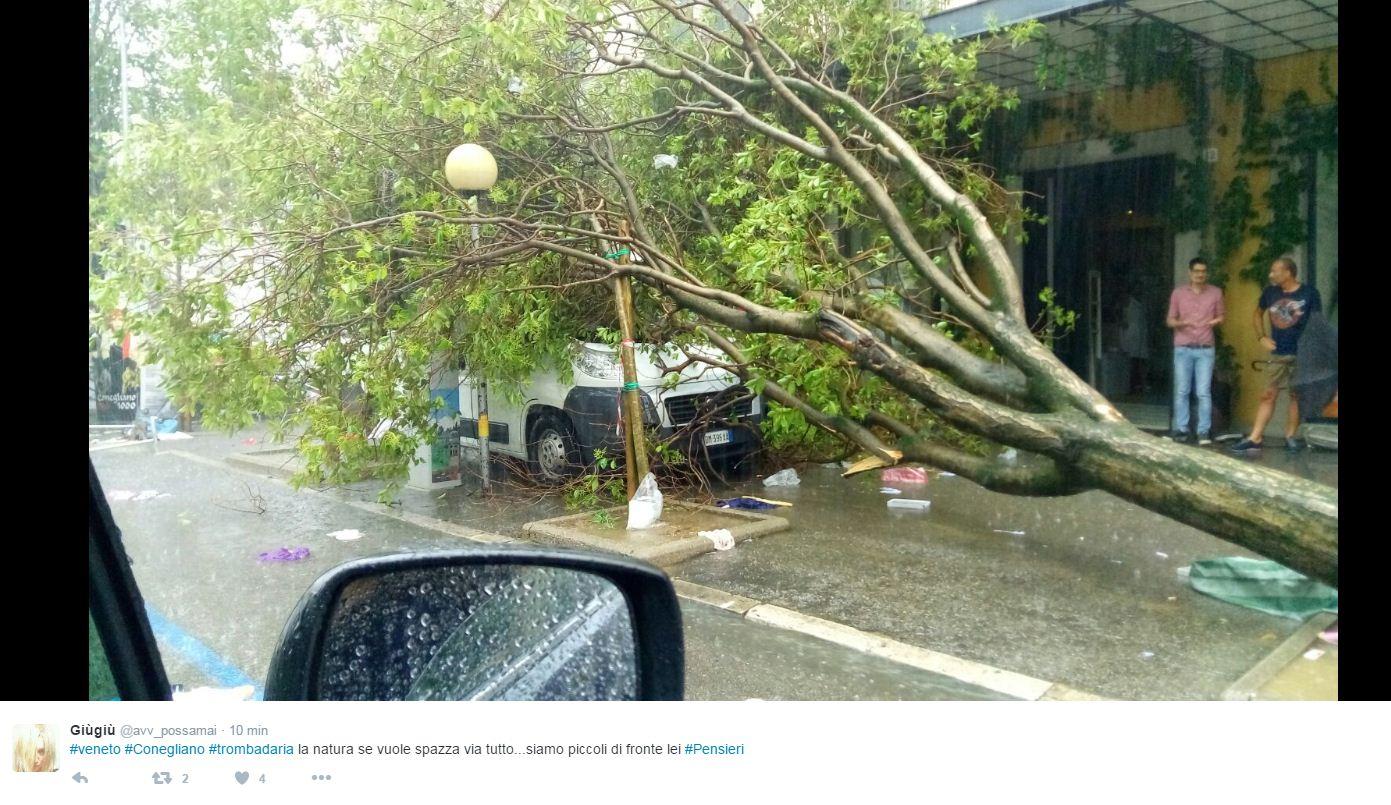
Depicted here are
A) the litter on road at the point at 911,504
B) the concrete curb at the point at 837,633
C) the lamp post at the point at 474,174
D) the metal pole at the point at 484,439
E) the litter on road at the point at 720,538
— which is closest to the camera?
the concrete curb at the point at 837,633

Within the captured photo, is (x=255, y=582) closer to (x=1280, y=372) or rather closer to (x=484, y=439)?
(x=484, y=439)

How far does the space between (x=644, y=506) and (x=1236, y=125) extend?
344 cm

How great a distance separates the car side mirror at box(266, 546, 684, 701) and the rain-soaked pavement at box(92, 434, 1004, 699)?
1.11 meters

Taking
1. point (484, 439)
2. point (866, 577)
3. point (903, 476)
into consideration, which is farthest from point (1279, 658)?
point (484, 439)

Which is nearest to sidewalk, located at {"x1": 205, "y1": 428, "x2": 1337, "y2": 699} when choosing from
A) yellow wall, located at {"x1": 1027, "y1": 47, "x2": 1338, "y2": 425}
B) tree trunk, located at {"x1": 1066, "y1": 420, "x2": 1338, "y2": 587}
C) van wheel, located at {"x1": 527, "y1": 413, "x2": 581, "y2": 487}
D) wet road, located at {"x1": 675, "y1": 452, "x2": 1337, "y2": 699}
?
wet road, located at {"x1": 675, "y1": 452, "x2": 1337, "y2": 699}

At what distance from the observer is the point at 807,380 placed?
3.98 metres

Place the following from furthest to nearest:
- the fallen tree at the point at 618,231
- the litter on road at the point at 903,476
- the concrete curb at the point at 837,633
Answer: the litter on road at the point at 903,476 → the fallen tree at the point at 618,231 → the concrete curb at the point at 837,633

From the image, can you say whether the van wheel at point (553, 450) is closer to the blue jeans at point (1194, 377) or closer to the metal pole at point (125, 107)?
the metal pole at point (125, 107)

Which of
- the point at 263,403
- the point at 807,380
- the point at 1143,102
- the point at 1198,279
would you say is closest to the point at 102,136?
the point at 263,403

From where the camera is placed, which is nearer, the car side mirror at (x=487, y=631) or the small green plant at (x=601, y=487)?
the car side mirror at (x=487, y=631)

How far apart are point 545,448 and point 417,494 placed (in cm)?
62

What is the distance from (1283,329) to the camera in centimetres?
338

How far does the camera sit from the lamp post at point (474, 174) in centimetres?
403

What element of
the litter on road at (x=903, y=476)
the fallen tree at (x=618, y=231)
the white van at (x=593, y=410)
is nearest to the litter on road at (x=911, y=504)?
the litter on road at (x=903, y=476)
